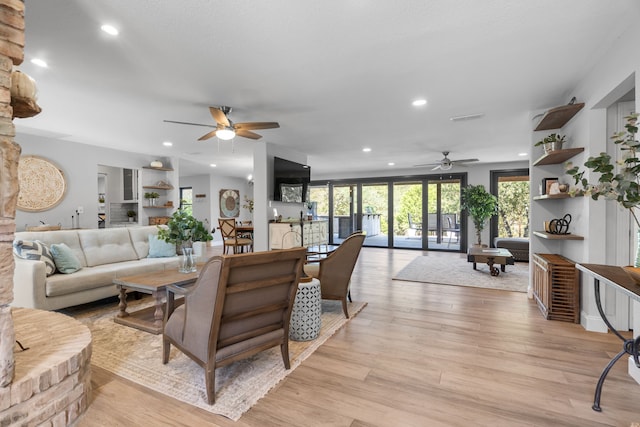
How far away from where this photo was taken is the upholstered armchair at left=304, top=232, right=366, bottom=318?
3219 mm

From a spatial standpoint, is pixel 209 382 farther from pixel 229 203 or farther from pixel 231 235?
pixel 229 203

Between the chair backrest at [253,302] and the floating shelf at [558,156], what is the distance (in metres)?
2.97

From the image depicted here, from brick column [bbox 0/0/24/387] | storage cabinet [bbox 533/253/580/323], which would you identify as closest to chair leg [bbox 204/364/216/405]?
brick column [bbox 0/0/24/387]

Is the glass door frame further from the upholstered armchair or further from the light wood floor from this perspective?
the upholstered armchair

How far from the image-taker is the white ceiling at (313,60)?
200cm

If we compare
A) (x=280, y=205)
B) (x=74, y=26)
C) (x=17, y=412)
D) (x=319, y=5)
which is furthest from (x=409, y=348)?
(x=280, y=205)

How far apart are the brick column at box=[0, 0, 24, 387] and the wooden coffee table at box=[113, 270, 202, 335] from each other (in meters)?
1.36

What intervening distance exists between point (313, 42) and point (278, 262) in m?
1.71

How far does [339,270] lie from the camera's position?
323 centimetres

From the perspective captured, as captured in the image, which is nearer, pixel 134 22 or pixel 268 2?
pixel 268 2

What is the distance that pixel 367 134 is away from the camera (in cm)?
523

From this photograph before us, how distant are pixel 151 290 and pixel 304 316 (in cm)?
144

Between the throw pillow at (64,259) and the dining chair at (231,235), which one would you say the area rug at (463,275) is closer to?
the dining chair at (231,235)

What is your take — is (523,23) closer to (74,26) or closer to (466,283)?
(74,26)
